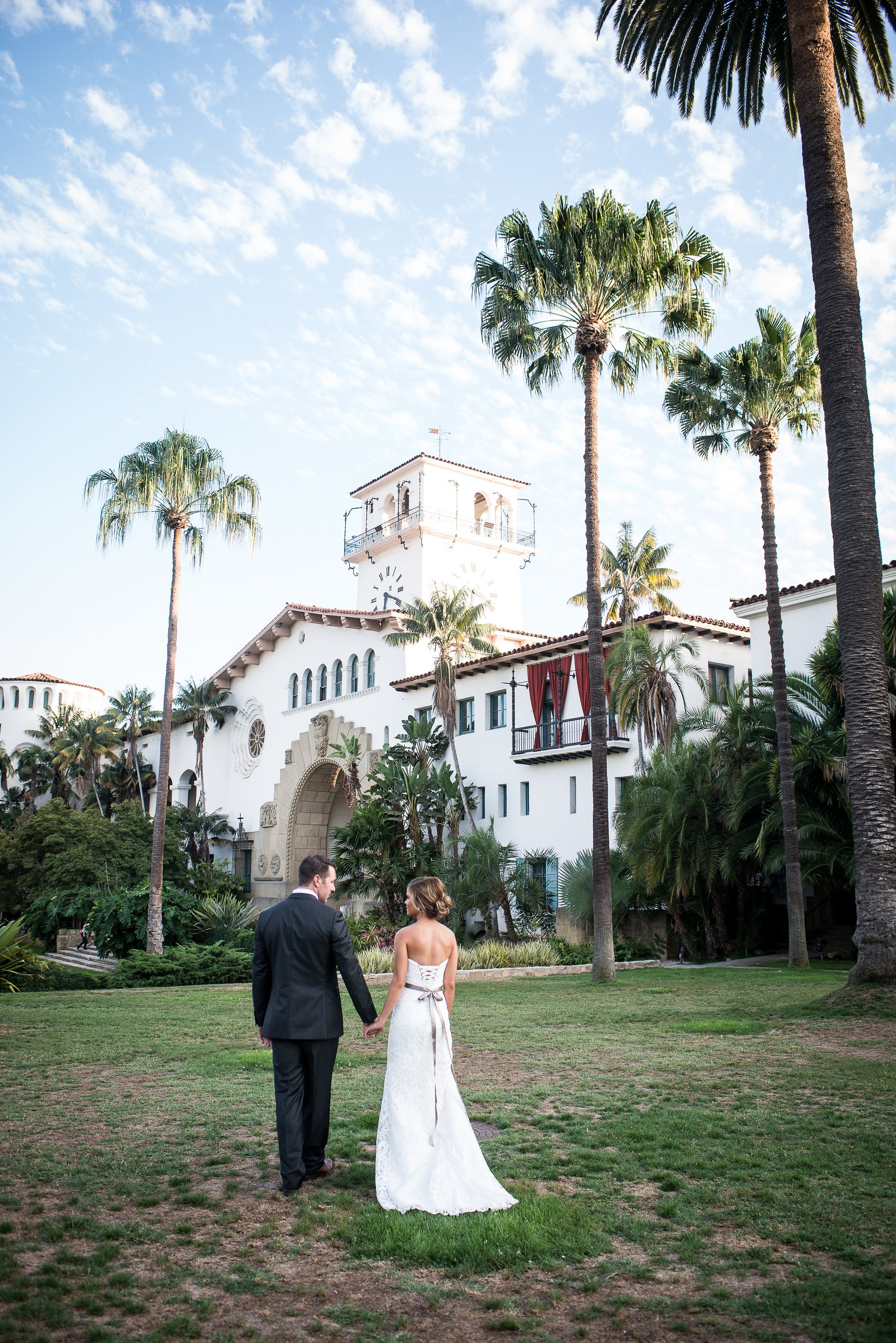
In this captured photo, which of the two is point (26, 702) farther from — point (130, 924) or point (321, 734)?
point (130, 924)

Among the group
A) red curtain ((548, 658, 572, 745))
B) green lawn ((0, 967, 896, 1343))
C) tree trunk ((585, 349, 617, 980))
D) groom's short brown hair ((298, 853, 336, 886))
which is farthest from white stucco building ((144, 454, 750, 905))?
groom's short brown hair ((298, 853, 336, 886))

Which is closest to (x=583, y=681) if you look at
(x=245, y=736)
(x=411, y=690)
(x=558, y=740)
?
(x=558, y=740)

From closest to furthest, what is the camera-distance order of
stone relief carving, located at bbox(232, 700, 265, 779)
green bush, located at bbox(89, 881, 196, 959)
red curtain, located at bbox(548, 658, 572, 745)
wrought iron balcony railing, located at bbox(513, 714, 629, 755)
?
green bush, located at bbox(89, 881, 196, 959) → wrought iron balcony railing, located at bbox(513, 714, 629, 755) → red curtain, located at bbox(548, 658, 572, 745) → stone relief carving, located at bbox(232, 700, 265, 779)

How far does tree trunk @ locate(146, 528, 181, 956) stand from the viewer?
2714 cm

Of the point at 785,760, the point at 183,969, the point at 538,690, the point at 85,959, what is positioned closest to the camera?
the point at 785,760

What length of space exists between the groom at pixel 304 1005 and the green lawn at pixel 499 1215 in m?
0.26

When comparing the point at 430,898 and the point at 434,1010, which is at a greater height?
the point at 430,898

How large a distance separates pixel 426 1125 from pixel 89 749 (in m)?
59.5

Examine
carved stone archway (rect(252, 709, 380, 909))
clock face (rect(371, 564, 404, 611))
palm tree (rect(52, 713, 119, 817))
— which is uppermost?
clock face (rect(371, 564, 404, 611))

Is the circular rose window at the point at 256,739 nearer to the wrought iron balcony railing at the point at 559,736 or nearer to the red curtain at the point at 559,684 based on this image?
the wrought iron balcony railing at the point at 559,736

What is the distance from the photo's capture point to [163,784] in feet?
90.1

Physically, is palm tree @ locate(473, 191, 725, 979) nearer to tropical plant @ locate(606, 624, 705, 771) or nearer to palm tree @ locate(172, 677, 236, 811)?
tropical plant @ locate(606, 624, 705, 771)

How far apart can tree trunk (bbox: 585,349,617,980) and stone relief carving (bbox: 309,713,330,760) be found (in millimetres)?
23921

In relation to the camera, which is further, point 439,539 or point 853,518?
point 439,539
